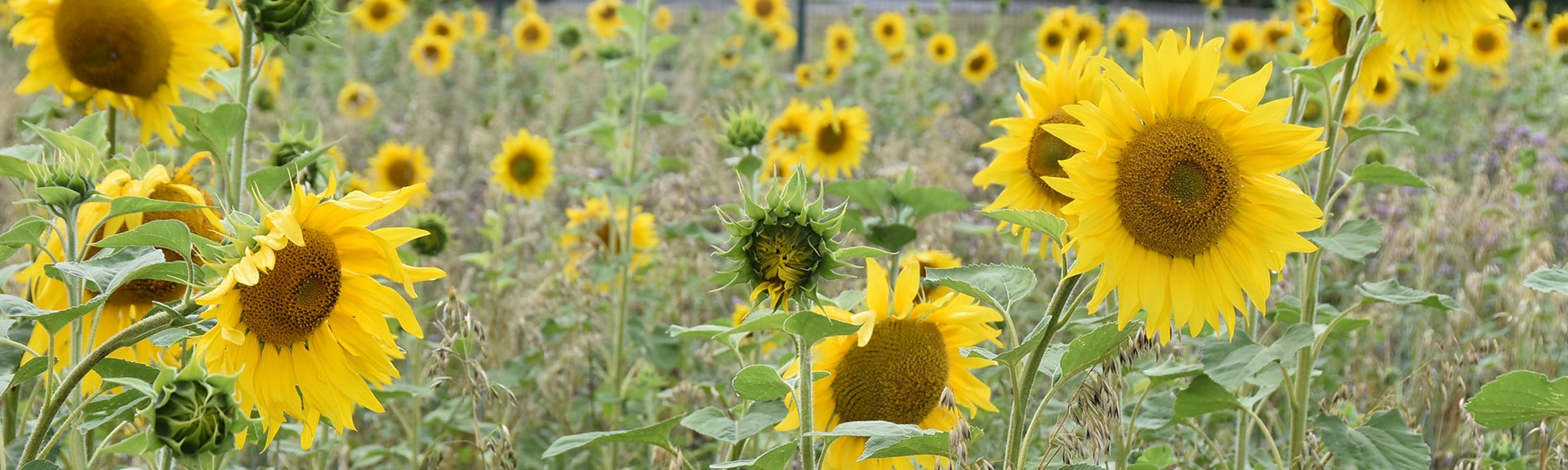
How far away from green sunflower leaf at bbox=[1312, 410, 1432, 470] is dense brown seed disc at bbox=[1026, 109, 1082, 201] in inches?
19.5

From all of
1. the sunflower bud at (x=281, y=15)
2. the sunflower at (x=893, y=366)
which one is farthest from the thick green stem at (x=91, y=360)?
the sunflower at (x=893, y=366)

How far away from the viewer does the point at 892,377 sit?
56.8 inches

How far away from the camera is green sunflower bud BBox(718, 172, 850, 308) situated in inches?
45.3

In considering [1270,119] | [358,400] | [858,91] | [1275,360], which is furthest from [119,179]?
[858,91]

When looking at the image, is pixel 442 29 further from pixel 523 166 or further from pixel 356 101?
pixel 523 166

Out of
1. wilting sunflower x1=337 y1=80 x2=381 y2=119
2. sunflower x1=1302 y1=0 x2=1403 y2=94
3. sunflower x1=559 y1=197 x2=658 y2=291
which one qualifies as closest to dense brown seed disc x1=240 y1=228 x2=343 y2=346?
sunflower x1=1302 y1=0 x2=1403 y2=94

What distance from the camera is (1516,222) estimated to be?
3.25 metres

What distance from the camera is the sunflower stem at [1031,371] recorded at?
4.15 feet

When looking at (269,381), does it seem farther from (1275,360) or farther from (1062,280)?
(1275,360)

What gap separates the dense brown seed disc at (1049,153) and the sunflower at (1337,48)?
52cm

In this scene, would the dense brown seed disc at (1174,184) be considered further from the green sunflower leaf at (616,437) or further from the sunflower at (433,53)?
the sunflower at (433,53)

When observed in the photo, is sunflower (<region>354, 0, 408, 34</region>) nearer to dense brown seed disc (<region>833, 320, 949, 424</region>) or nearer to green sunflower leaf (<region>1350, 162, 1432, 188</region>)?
dense brown seed disc (<region>833, 320, 949, 424</region>)

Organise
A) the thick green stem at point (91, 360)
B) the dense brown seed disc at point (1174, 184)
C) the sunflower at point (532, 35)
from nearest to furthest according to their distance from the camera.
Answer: the thick green stem at point (91, 360)
the dense brown seed disc at point (1174, 184)
the sunflower at point (532, 35)

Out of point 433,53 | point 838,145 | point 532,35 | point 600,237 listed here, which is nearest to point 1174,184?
point 838,145
